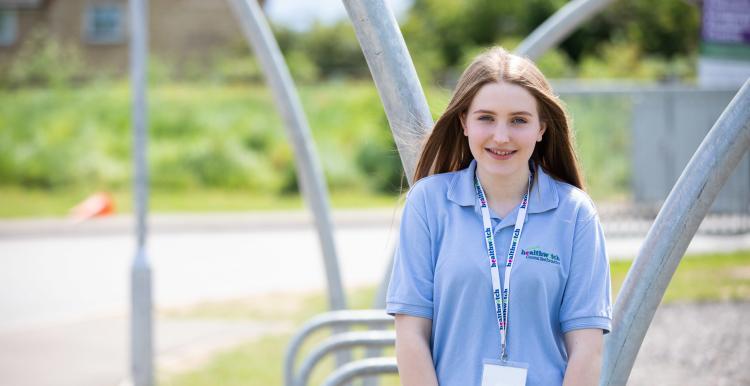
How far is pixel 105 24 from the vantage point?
35625mm

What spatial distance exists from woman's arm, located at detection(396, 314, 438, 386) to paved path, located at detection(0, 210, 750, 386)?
2.97 meters

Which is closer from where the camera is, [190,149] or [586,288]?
[586,288]

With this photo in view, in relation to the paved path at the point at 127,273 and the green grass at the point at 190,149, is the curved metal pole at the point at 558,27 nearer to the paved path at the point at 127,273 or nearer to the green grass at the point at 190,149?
the paved path at the point at 127,273

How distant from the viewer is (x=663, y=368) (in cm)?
705

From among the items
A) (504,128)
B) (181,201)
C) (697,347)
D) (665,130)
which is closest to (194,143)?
(181,201)

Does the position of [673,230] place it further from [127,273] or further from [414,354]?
[127,273]

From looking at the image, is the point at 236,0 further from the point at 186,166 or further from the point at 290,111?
the point at 186,166

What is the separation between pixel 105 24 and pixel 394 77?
1362 inches

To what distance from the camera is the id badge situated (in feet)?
7.16

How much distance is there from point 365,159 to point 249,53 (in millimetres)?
12625

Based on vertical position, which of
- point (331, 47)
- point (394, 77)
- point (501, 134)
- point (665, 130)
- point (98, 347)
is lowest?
point (98, 347)

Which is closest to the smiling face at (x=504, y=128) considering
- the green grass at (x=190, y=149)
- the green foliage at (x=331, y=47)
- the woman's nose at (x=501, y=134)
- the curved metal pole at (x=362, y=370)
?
the woman's nose at (x=501, y=134)

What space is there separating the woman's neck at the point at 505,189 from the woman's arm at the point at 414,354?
0.30 m

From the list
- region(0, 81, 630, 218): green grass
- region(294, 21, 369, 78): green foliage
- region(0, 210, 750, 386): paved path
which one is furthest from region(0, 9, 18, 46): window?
region(0, 210, 750, 386): paved path
